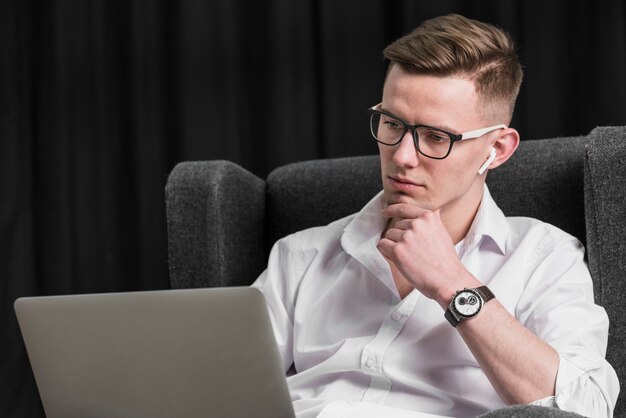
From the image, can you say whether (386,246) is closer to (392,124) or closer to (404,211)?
(404,211)

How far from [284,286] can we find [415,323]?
0.98ft

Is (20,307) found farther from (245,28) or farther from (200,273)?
(245,28)

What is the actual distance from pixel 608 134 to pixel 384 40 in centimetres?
94

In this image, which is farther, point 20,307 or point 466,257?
point 466,257

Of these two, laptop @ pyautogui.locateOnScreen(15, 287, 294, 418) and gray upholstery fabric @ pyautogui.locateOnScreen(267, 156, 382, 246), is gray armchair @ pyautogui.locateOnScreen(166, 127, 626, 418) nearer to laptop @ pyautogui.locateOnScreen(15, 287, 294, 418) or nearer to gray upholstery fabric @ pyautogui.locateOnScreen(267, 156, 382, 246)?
gray upholstery fabric @ pyautogui.locateOnScreen(267, 156, 382, 246)

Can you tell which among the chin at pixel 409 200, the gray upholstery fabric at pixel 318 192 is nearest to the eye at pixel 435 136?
the chin at pixel 409 200

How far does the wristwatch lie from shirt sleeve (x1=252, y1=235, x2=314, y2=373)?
0.39m

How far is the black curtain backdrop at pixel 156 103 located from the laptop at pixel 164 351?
131 cm

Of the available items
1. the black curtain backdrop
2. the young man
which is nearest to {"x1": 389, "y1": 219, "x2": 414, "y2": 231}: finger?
the young man

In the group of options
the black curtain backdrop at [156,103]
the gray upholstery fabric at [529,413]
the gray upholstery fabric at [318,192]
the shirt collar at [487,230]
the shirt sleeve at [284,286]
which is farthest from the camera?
the black curtain backdrop at [156,103]

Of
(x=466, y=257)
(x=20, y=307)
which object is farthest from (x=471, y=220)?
(x=20, y=307)

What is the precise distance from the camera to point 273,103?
2408mm

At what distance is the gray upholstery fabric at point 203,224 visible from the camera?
1647mm

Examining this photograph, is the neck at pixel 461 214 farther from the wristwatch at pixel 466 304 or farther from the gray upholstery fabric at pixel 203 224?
the gray upholstery fabric at pixel 203 224
